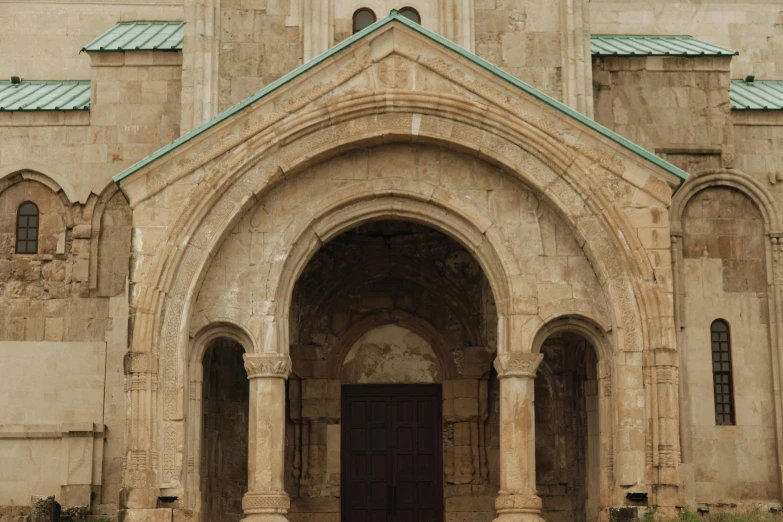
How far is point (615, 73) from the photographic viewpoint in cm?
2795

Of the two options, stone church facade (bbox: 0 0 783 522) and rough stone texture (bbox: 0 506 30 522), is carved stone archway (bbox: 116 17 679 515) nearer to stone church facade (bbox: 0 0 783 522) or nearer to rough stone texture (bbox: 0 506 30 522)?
stone church facade (bbox: 0 0 783 522)

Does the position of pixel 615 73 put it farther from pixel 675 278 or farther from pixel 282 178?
pixel 282 178

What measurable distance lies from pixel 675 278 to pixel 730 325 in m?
1.31

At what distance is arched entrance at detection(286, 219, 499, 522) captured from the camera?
26547 millimetres

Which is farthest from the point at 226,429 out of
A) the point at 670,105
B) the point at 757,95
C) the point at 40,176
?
the point at 757,95

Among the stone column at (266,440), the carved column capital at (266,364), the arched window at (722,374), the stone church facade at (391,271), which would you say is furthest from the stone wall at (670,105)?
the stone column at (266,440)

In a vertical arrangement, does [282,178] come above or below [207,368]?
above

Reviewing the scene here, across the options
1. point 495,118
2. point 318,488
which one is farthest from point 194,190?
point 318,488

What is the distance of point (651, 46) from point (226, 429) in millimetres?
10982

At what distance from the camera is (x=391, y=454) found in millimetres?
26734

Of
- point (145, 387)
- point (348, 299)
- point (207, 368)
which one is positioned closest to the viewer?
point (145, 387)

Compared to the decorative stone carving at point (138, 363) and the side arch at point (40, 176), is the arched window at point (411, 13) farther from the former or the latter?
the decorative stone carving at point (138, 363)

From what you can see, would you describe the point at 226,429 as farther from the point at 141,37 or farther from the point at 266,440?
the point at 141,37

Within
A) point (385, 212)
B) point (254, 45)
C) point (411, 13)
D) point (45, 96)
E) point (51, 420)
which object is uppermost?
point (411, 13)
